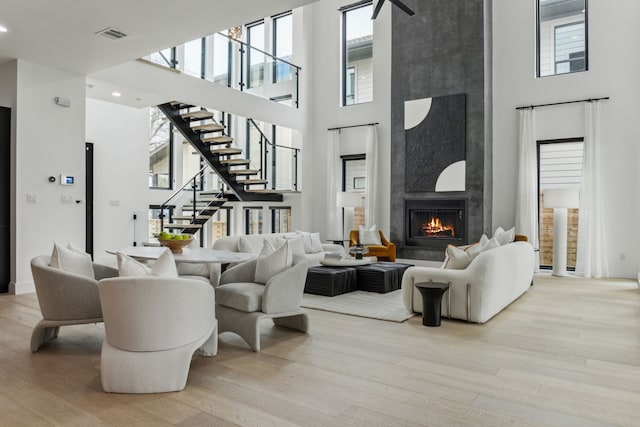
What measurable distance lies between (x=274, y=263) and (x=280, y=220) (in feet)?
22.8

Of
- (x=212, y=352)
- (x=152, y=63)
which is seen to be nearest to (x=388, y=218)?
(x=152, y=63)

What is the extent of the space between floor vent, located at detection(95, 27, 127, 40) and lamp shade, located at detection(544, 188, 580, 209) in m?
6.54

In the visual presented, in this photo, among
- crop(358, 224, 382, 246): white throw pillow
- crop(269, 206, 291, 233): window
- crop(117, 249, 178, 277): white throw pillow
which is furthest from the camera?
crop(269, 206, 291, 233): window

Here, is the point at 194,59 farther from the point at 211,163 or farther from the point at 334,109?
the point at 334,109

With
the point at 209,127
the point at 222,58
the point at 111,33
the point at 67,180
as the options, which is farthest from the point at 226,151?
the point at 111,33

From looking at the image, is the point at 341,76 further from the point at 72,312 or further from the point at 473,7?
the point at 72,312

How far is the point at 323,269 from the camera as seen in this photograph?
623 centimetres

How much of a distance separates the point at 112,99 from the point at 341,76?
503 cm

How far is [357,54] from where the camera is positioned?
34.8ft

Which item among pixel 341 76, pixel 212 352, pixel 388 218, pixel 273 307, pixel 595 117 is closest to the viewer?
pixel 212 352

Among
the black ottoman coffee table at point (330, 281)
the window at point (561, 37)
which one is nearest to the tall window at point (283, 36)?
the window at point (561, 37)

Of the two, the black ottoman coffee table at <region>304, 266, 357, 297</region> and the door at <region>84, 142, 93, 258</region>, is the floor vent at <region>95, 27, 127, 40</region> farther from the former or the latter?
the door at <region>84, 142, 93, 258</region>

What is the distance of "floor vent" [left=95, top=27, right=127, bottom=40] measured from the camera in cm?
491

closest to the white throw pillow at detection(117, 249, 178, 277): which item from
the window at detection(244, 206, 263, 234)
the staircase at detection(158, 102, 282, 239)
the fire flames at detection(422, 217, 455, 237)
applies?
the staircase at detection(158, 102, 282, 239)
